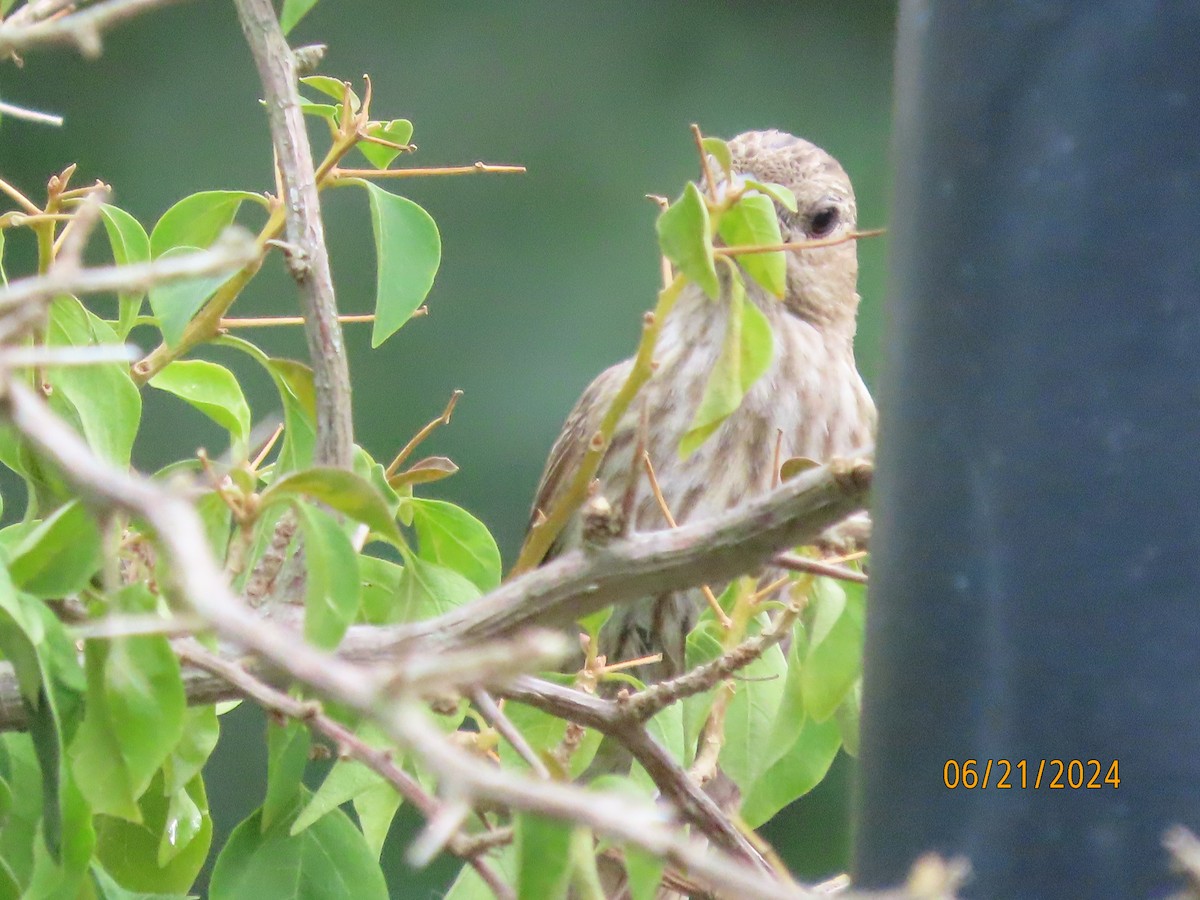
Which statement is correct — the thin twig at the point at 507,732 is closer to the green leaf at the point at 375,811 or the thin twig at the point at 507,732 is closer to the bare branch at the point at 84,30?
the green leaf at the point at 375,811

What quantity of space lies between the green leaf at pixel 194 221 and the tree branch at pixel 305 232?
0.06 m

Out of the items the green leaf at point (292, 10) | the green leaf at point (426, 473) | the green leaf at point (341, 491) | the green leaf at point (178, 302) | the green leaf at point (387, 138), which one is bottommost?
the green leaf at point (426, 473)

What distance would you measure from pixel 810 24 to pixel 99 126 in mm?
1409

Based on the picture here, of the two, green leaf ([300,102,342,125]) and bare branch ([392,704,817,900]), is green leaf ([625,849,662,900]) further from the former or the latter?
green leaf ([300,102,342,125])

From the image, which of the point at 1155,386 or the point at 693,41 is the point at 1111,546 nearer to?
the point at 1155,386

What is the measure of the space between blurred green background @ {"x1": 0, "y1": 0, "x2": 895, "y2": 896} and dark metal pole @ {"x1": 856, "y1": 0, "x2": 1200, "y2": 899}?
2.27m

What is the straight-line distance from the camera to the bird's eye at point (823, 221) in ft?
5.95

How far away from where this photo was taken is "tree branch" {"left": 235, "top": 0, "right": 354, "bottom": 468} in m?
0.90

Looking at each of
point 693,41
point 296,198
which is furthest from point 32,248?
point 296,198

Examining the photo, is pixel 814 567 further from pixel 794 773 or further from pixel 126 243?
pixel 126 243

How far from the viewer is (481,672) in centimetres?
39

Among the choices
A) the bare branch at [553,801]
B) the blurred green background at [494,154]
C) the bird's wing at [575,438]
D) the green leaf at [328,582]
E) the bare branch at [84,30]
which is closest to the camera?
the bare branch at [553,801]

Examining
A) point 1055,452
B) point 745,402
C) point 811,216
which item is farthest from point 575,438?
point 1055,452

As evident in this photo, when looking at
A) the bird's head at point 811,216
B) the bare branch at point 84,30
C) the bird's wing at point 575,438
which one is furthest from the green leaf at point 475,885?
the bird's head at point 811,216
